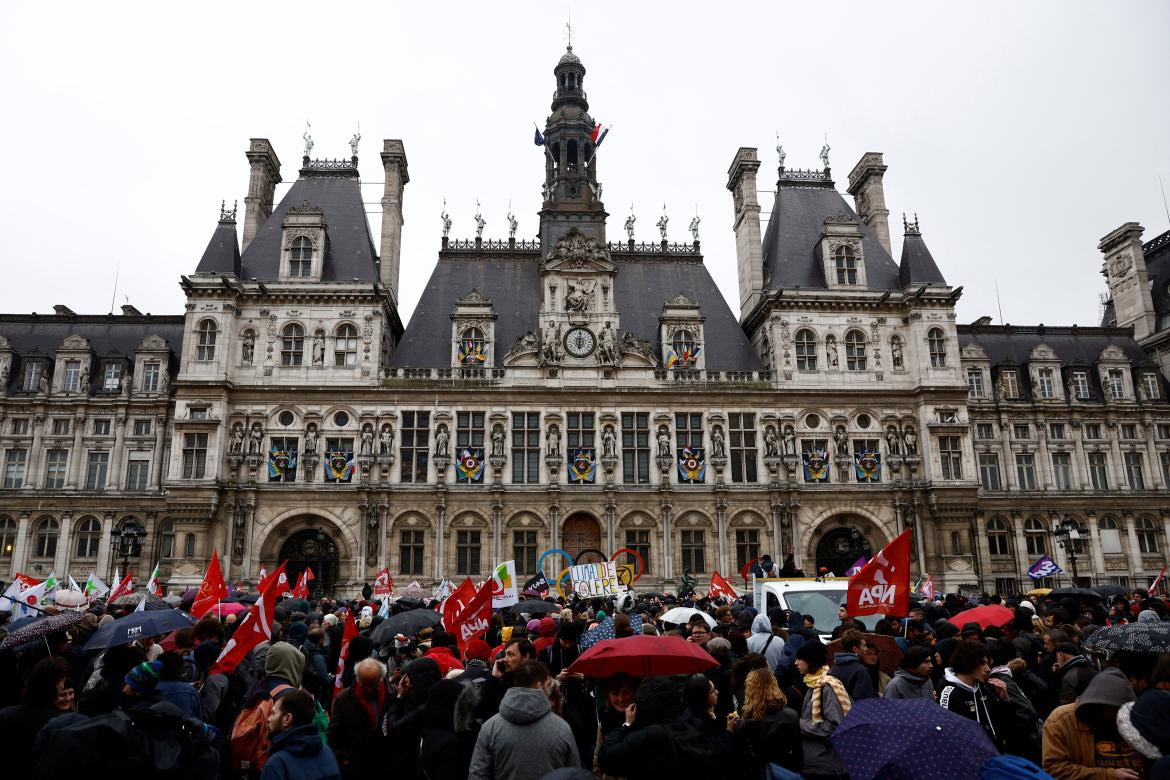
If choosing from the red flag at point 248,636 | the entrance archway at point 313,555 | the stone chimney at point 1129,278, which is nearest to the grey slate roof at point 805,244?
the stone chimney at point 1129,278

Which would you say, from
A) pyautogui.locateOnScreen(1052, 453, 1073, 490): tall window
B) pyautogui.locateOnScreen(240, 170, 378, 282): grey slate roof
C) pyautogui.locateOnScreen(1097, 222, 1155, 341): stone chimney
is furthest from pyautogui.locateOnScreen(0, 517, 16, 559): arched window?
pyautogui.locateOnScreen(1097, 222, 1155, 341): stone chimney

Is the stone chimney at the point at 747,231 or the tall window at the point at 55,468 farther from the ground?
the stone chimney at the point at 747,231

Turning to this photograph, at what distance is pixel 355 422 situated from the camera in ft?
131

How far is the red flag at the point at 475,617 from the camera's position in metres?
13.1

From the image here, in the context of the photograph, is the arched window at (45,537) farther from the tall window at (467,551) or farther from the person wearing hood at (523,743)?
the person wearing hood at (523,743)

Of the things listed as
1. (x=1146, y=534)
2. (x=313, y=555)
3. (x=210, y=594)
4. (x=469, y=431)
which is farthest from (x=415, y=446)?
(x=1146, y=534)

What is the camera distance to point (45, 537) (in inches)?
1631

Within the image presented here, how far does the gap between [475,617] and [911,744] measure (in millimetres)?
9502

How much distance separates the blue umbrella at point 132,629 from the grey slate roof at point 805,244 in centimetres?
A: 3718

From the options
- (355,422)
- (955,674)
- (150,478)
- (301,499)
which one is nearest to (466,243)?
(355,422)

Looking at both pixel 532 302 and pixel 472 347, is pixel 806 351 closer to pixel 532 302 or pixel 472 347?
pixel 532 302

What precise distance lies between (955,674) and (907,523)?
116ft

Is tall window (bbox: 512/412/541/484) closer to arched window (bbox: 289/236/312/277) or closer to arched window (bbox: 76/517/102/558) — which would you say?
arched window (bbox: 289/236/312/277)

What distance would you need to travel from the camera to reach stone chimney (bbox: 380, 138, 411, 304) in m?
45.8
